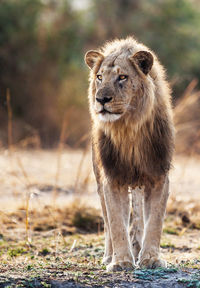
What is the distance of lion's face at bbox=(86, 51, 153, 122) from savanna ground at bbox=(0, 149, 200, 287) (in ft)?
3.02

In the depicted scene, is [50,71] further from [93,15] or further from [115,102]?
→ [115,102]

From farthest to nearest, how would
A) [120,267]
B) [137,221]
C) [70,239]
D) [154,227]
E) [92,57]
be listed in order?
[70,239] < [137,221] < [92,57] < [154,227] < [120,267]

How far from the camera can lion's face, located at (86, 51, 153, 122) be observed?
4301mm

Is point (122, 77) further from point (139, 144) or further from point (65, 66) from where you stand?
point (65, 66)

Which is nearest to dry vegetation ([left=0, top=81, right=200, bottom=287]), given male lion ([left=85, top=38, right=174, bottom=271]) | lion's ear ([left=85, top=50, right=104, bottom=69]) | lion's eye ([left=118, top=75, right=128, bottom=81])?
male lion ([left=85, top=38, right=174, bottom=271])

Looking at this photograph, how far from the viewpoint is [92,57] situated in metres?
4.98

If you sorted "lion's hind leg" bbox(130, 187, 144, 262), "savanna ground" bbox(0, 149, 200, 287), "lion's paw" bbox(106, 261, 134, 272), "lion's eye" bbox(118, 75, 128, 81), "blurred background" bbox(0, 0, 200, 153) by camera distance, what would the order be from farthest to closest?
"blurred background" bbox(0, 0, 200, 153)
"lion's hind leg" bbox(130, 187, 144, 262)
"lion's eye" bbox(118, 75, 128, 81)
"lion's paw" bbox(106, 261, 134, 272)
"savanna ground" bbox(0, 149, 200, 287)

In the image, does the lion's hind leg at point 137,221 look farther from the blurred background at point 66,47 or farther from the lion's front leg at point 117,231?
the blurred background at point 66,47

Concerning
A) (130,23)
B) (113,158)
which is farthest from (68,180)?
(130,23)

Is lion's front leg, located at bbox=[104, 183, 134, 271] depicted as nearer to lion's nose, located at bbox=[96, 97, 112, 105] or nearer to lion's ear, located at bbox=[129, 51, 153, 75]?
lion's nose, located at bbox=[96, 97, 112, 105]

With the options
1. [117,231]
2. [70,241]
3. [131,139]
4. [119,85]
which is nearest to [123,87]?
[119,85]

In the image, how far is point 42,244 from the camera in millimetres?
6426

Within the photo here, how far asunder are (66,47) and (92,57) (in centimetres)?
1589

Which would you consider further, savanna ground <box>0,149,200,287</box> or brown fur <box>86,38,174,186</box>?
brown fur <box>86,38,174,186</box>
